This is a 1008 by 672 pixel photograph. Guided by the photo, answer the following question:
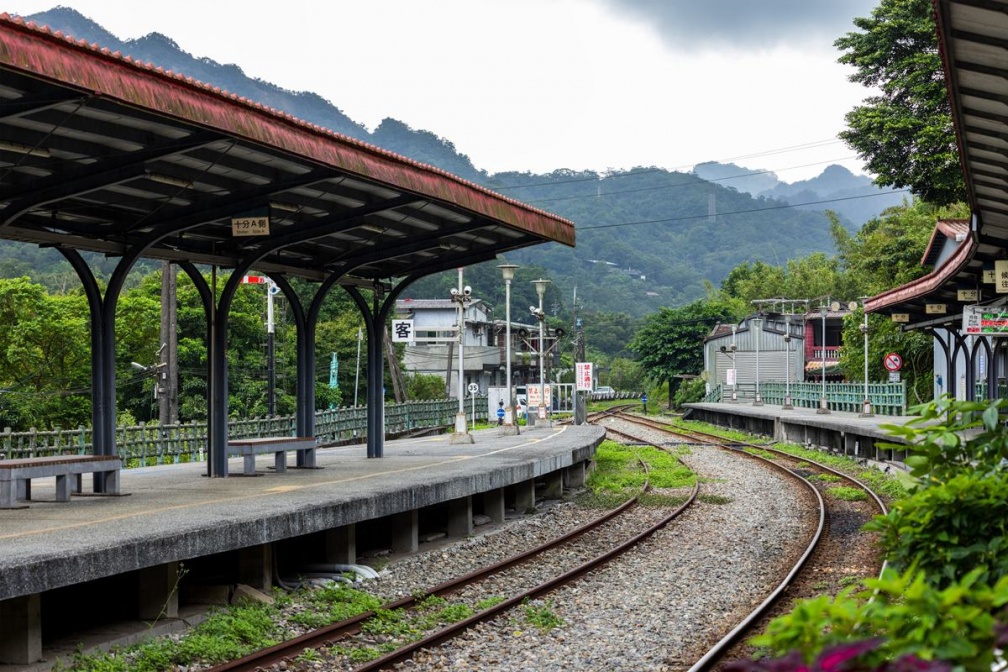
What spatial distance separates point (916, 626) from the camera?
352cm

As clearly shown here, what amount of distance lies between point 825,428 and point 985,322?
41.9ft

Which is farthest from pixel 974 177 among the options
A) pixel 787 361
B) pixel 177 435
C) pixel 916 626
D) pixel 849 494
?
pixel 787 361

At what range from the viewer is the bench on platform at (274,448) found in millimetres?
15594

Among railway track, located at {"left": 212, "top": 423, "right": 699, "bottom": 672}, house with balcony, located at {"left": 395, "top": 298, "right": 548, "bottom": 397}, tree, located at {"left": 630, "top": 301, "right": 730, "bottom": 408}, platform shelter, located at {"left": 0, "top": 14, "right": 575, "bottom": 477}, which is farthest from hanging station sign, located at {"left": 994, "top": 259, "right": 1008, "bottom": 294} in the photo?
tree, located at {"left": 630, "top": 301, "right": 730, "bottom": 408}

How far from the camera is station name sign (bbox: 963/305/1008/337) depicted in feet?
65.1

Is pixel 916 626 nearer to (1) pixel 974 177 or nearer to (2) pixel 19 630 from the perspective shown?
(2) pixel 19 630

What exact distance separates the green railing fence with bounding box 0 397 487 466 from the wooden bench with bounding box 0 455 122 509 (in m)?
6.75

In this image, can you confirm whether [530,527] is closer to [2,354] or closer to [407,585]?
[407,585]

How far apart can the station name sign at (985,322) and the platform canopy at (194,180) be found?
24.1 ft

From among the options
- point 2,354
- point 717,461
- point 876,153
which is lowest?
point 717,461

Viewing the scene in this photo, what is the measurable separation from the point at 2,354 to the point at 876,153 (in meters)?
26.5

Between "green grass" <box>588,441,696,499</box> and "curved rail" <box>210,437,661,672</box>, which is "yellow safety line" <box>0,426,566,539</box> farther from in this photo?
"green grass" <box>588,441,696,499</box>

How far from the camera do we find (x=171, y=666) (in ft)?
27.1

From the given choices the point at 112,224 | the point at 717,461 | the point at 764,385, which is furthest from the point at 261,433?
the point at 764,385
